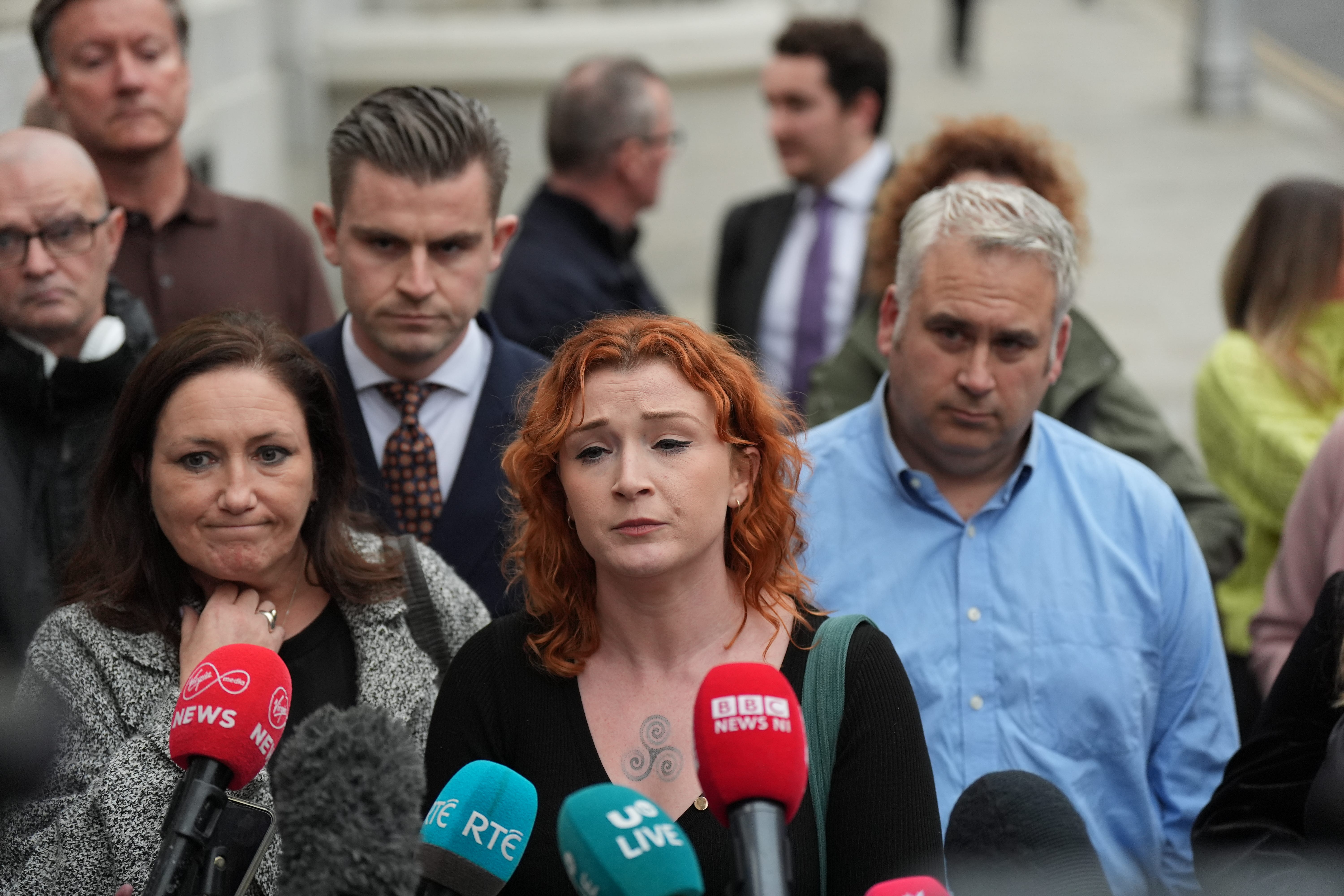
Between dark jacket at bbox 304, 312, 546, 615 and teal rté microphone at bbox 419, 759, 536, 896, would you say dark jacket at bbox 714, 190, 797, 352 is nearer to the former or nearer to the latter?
dark jacket at bbox 304, 312, 546, 615

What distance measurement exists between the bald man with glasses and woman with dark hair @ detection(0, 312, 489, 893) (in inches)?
13.6

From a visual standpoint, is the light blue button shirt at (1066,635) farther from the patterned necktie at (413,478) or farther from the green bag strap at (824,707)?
the patterned necktie at (413,478)

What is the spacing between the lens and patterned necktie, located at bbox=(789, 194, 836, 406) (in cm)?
584

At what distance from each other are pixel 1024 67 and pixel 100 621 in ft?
57.2

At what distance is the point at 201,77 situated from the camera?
28.7ft

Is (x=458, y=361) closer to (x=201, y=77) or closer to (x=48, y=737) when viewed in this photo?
(x=48, y=737)

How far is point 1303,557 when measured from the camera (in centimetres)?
379

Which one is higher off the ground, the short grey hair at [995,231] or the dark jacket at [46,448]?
the short grey hair at [995,231]

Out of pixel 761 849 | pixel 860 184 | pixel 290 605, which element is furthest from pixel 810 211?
pixel 761 849

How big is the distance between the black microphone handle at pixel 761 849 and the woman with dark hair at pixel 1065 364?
7.75 feet

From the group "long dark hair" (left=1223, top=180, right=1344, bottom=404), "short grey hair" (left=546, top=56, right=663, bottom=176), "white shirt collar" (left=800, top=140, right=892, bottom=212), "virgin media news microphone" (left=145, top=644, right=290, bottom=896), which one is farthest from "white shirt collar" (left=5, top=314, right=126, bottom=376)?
"long dark hair" (left=1223, top=180, right=1344, bottom=404)

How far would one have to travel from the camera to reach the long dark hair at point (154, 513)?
2.96 metres

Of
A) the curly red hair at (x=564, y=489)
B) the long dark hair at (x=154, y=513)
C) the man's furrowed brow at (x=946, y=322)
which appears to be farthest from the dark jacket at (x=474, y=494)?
the man's furrowed brow at (x=946, y=322)

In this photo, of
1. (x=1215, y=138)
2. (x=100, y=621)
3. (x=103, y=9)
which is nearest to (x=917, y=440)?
(x=100, y=621)
